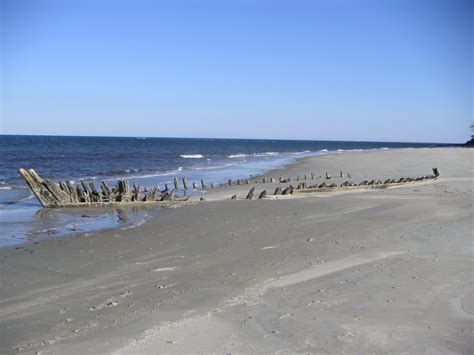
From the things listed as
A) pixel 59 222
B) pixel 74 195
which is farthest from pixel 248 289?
pixel 74 195

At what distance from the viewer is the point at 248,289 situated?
648 centimetres

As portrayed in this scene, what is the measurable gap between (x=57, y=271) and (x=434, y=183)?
1786 cm

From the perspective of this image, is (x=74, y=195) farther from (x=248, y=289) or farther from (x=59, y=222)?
(x=248, y=289)

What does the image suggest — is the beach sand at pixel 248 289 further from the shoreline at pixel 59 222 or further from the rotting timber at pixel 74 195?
the rotting timber at pixel 74 195

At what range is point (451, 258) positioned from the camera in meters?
7.89

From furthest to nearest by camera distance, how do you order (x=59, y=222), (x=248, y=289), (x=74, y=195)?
(x=74, y=195) → (x=59, y=222) → (x=248, y=289)

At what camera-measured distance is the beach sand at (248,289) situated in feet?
15.8

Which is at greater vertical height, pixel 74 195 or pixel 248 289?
pixel 74 195

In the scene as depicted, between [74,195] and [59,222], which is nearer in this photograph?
[59,222]

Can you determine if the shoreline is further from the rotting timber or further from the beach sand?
the beach sand

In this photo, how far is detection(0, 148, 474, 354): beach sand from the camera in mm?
4812

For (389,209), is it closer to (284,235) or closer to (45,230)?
(284,235)

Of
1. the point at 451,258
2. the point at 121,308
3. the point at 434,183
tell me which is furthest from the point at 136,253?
the point at 434,183

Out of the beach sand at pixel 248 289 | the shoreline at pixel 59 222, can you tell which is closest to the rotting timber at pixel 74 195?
the shoreline at pixel 59 222
